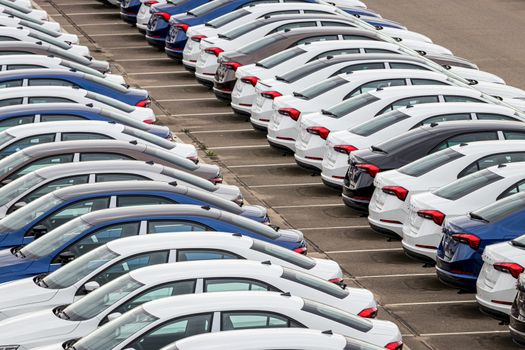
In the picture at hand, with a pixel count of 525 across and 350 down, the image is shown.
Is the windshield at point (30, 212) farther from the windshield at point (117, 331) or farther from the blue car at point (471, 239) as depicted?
the blue car at point (471, 239)

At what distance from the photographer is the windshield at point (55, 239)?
16.9 meters

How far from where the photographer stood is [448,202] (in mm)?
20141

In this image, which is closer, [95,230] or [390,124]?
[95,230]

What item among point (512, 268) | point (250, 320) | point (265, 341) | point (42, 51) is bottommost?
point (42, 51)

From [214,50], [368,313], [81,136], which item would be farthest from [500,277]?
[214,50]

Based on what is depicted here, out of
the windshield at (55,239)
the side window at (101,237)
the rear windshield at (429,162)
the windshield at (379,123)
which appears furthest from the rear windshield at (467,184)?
the windshield at (55,239)

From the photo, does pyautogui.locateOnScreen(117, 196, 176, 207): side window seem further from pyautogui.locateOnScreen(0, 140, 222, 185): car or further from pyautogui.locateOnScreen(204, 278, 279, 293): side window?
pyautogui.locateOnScreen(204, 278, 279, 293): side window

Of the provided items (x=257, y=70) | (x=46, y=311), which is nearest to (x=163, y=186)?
(x=46, y=311)

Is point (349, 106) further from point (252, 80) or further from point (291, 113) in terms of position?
point (252, 80)

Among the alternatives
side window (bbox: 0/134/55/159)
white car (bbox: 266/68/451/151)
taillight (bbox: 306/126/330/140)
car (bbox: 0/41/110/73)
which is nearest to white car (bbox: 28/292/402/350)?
side window (bbox: 0/134/55/159)

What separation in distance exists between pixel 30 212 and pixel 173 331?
5.11 meters

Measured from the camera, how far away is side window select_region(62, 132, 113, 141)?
21.0m

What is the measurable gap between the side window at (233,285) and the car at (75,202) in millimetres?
3646

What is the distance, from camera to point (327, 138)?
23781 mm
